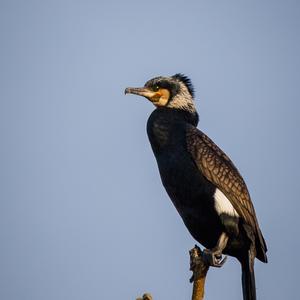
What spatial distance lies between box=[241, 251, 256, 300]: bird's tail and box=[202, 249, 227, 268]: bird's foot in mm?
371

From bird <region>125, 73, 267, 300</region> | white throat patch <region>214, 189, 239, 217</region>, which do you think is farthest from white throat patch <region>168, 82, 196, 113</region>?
white throat patch <region>214, 189, 239, 217</region>

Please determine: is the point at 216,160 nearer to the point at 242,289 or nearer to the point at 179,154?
the point at 179,154

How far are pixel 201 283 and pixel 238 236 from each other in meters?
1.69

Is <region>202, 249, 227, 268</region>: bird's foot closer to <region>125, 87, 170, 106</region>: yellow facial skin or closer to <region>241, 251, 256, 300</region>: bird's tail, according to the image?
<region>241, 251, 256, 300</region>: bird's tail

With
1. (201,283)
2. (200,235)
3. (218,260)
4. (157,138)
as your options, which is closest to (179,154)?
(157,138)

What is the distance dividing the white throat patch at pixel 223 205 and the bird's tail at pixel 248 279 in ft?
1.73

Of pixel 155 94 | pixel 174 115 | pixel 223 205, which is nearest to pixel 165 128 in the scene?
pixel 174 115

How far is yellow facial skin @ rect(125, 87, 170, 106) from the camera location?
8891mm

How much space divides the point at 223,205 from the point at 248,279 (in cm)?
94

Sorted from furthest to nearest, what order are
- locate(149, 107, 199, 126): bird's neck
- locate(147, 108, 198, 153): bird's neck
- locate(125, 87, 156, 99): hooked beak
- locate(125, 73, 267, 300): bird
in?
locate(125, 87, 156, 99): hooked beak
locate(149, 107, 199, 126): bird's neck
locate(147, 108, 198, 153): bird's neck
locate(125, 73, 267, 300): bird

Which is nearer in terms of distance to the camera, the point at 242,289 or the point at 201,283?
the point at 201,283

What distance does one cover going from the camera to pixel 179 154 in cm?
787

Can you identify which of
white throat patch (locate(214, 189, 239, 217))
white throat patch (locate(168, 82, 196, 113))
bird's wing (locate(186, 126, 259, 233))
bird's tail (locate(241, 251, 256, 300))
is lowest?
bird's tail (locate(241, 251, 256, 300))

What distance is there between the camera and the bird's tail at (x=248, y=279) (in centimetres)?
699
